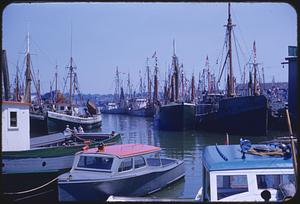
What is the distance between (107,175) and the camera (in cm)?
1126

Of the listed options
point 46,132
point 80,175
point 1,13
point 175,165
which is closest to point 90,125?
point 46,132

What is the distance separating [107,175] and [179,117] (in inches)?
960

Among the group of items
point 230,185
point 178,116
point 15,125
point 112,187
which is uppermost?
point 15,125

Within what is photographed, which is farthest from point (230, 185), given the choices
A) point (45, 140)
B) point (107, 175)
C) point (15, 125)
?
point (45, 140)

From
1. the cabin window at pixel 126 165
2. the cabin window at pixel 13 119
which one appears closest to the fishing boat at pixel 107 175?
the cabin window at pixel 126 165

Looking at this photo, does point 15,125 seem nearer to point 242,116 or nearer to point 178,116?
point 242,116

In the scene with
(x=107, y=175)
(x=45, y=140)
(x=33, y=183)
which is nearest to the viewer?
(x=107, y=175)

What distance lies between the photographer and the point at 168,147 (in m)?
25.1

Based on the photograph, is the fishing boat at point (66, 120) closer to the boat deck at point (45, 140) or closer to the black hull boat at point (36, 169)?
the boat deck at point (45, 140)

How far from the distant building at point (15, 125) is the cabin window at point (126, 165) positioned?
2.94 metres

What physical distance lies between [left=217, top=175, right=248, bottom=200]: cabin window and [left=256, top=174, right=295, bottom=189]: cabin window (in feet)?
0.60

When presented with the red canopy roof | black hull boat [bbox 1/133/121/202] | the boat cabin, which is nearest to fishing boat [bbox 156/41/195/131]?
the red canopy roof

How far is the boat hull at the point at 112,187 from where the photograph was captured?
1077 centimetres

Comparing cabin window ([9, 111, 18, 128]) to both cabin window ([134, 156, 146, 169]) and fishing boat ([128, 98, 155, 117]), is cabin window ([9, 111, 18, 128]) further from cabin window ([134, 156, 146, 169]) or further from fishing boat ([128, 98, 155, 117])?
fishing boat ([128, 98, 155, 117])
